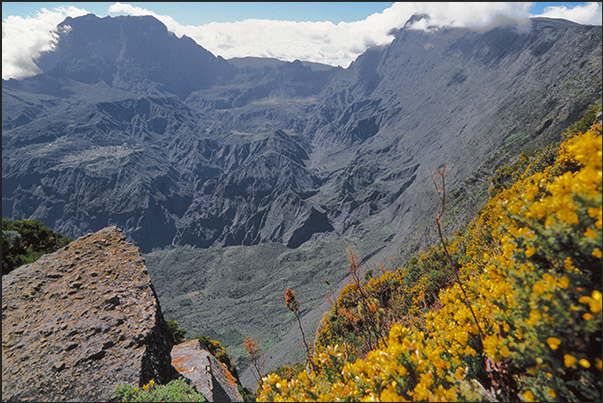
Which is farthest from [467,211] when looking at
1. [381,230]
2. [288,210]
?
[288,210]

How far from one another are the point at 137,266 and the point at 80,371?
305 cm

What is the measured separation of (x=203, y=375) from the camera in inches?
306

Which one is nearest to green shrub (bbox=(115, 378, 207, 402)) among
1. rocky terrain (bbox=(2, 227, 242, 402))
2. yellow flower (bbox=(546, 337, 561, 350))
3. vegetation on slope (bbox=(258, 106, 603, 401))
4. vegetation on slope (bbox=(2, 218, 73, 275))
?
rocky terrain (bbox=(2, 227, 242, 402))

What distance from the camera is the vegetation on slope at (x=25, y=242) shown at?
16.1 meters

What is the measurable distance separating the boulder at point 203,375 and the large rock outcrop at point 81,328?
85cm

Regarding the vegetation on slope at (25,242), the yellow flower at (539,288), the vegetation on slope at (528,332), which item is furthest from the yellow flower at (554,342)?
the vegetation on slope at (25,242)

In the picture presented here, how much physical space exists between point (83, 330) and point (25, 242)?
18.5 metres

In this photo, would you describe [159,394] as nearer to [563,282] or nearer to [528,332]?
[528,332]

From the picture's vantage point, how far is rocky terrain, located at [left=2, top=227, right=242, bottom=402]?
5742 mm

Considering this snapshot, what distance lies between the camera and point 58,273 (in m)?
7.79

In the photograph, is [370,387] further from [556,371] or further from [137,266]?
[137,266]

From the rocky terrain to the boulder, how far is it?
2.2 inches

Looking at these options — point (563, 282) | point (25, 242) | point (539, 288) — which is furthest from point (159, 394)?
point (25, 242)

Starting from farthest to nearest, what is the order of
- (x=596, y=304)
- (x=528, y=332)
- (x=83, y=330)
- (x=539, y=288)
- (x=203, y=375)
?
(x=203, y=375) < (x=83, y=330) < (x=528, y=332) < (x=539, y=288) < (x=596, y=304)
